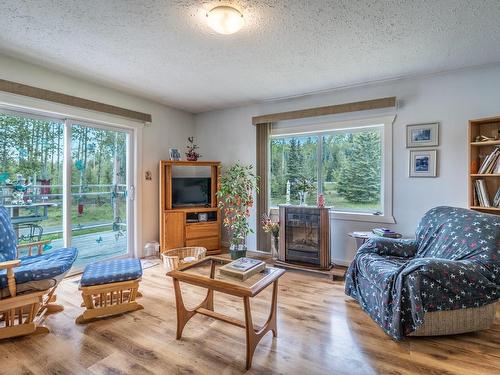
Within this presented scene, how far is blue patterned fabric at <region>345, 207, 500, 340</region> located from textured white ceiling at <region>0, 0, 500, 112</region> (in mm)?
1545

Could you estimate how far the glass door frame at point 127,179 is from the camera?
3.18 meters

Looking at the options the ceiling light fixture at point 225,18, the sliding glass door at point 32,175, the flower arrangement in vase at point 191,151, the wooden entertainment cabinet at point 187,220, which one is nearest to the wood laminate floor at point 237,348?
the sliding glass door at point 32,175

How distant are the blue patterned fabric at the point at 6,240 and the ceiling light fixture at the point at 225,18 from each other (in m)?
2.41

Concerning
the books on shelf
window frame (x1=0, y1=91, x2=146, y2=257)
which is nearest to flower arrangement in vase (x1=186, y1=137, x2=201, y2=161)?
window frame (x1=0, y1=91, x2=146, y2=257)

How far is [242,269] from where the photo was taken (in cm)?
192

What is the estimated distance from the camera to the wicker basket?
11.2 feet

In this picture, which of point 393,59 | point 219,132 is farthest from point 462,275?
point 219,132

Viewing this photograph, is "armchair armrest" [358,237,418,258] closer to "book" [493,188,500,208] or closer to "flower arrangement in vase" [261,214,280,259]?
"book" [493,188,500,208]

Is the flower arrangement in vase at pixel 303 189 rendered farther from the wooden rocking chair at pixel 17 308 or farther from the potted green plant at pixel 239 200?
the wooden rocking chair at pixel 17 308

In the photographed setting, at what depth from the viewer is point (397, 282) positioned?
1944 mm

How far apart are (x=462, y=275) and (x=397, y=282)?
430 millimetres

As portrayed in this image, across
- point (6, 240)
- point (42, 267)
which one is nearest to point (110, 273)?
point (42, 267)

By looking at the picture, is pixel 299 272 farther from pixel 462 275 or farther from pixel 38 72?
pixel 38 72

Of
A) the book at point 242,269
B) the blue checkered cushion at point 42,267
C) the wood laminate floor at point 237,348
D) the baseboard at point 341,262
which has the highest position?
the book at point 242,269
